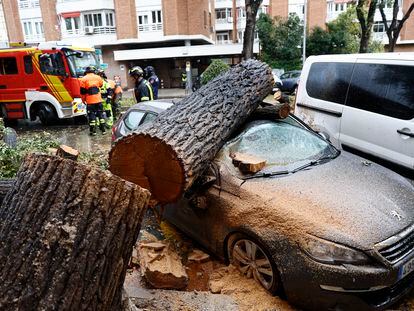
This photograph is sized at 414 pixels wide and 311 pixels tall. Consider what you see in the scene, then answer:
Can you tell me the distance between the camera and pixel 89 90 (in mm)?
9820

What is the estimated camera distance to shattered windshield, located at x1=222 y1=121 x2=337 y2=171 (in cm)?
366

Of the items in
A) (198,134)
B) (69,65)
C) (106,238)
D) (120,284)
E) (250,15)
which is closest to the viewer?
(106,238)

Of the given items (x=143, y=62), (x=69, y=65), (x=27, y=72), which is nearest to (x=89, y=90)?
(x=69, y=65)

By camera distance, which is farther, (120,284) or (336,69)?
(336,69)

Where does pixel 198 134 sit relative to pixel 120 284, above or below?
above

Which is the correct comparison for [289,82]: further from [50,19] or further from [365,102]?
[50,19]

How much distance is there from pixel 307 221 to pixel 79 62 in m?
11.0

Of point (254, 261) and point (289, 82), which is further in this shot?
point (289, 82)

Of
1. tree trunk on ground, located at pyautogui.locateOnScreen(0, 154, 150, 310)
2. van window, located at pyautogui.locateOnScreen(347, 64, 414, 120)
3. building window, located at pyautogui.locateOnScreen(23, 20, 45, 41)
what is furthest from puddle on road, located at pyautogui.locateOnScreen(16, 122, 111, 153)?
building window, located at pyautogui.locateOnScreen(23, 20, 45, 41)

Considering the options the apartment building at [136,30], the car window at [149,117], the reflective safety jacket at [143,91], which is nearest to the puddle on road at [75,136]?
the reflective safety jacket at [143,91]

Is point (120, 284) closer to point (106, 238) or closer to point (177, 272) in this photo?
point (106, 238)

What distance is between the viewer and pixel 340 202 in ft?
9.86

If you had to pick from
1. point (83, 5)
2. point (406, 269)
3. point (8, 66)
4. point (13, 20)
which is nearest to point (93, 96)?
point (8, 66)

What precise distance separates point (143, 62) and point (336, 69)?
2595cm
